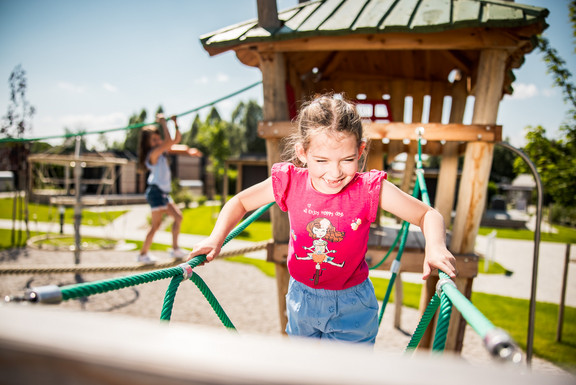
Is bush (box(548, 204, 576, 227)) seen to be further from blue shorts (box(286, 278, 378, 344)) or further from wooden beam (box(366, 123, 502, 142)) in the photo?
blue shorts (box(286, 278, 378, 344))

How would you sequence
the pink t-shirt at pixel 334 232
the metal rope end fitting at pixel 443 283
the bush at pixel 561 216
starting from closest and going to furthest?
the metal rope end fitting at pixel 443 283
the pink t-shirt at pixel 334 232
the bush at pixel 561 216

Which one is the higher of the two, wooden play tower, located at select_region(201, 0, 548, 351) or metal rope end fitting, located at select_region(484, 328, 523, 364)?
wooden play tower, located at select_region(201, 0, 548, 351)

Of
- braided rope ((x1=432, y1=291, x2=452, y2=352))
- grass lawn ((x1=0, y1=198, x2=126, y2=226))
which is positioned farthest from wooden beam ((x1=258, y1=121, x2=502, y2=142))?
grass lawn ((x1=0, y1=198, x2=126, y2=226))

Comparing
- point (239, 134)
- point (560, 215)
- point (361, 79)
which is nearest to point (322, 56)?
point (361, 79)

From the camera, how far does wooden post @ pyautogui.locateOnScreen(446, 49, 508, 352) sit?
2.96 m

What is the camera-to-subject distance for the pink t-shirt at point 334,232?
69.2 inches

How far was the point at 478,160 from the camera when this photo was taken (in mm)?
2980

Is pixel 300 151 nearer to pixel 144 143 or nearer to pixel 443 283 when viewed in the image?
pixel 443 283

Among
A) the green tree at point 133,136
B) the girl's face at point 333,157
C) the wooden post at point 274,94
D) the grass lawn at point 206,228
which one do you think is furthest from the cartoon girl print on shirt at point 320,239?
the green tree at point 133,136

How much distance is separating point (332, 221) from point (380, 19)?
1916 mm

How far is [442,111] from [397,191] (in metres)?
3.65

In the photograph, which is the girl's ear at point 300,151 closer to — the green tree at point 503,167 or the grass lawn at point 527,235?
the grass lawn at point 527,235

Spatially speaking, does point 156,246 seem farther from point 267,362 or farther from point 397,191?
point 267,362

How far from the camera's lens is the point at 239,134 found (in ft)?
144
